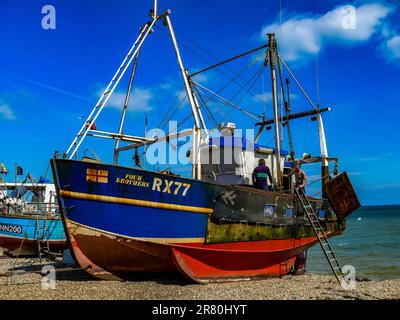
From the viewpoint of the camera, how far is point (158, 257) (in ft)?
35.5

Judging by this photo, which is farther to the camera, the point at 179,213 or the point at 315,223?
the point at 315,223

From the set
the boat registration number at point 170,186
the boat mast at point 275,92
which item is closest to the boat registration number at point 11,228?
the boat registration number at point 170,186

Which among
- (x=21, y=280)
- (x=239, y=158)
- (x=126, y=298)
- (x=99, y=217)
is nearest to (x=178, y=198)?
(x=99, y=217)

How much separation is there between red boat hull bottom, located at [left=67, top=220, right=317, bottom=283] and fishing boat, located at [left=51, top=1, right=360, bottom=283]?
0.03 metres

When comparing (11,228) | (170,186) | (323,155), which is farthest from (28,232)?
(323,155)

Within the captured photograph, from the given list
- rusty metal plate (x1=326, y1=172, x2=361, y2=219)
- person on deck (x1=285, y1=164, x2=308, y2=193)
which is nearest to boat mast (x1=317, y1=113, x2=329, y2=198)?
rusty metal plate (x1=326, y1=172, x2=361, y2=219)

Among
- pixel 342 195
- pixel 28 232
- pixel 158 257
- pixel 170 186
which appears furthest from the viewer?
pixel 28 232

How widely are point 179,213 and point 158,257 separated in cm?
134

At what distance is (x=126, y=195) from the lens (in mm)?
10297

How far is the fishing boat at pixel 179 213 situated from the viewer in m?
10.2

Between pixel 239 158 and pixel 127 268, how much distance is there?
235 inches

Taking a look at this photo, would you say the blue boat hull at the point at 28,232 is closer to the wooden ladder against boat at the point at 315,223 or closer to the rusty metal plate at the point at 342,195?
the wooden ladder against boat at the point at 315,223

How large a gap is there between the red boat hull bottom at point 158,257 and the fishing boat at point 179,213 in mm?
27

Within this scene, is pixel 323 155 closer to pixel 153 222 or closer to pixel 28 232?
pixel 153 222
